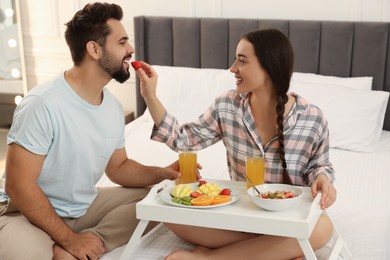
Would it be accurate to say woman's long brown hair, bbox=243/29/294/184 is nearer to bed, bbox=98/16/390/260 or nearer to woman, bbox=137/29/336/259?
woman, bbox=137/29/336/259

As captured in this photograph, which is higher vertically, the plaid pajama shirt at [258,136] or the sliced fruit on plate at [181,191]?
the plaid pajama shirt at [258,136]

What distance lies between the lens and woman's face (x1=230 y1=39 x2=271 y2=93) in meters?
2.11

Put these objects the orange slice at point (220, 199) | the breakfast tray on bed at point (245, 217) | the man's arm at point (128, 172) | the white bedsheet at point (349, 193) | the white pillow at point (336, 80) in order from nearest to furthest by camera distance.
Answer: the breakfast tray on bed at point (245, 217), the orange slice at point (220, 199), the white bedsheet at point (349, 193), the man's arm at point (128, 172), the white pillow at point (336, 80)

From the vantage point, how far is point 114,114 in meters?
2.32

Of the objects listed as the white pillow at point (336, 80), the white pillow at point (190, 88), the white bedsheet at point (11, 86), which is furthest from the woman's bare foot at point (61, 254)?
the white bedsheet at point (11, 86)

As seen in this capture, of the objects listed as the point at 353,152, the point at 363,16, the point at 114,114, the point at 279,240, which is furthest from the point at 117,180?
the point at 363,16

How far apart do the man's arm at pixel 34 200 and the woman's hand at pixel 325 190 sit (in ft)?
2.47

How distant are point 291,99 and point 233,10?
5.70 feet

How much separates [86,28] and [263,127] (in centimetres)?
74

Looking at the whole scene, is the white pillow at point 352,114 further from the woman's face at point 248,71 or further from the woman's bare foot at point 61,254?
the woman's bare foot at point 61,254

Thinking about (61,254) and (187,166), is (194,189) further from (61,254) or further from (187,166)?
(61,254)

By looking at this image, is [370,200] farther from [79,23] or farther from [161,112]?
[79,23]

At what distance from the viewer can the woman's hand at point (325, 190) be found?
191 centimetres

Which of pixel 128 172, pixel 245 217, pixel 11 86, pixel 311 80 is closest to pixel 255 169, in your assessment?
pixel 245 217
